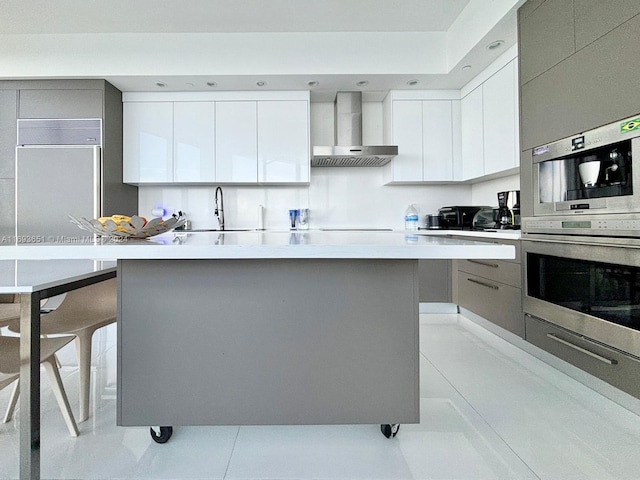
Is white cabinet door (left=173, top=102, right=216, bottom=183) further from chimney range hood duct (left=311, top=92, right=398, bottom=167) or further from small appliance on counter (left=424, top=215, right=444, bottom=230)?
small appliance on counter (left=424, top=215, right=444, bottom=230)

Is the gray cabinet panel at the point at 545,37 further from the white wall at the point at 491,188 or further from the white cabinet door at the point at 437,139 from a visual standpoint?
the white cabinet door at the point at 437,139

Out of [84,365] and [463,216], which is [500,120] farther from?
[84,365]

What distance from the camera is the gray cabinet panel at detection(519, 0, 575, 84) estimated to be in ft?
6.61

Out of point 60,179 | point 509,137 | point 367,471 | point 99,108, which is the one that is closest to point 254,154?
point 99,108

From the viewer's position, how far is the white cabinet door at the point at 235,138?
12.4 ft

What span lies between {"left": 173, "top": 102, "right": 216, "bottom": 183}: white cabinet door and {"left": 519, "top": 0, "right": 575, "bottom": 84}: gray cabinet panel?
2740mm

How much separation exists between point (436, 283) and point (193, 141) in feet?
9.19

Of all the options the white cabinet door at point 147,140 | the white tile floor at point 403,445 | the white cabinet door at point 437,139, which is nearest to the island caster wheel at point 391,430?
the white tile floor at point 403,445

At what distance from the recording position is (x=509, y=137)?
2980 mm

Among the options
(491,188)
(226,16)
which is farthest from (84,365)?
(491,188)

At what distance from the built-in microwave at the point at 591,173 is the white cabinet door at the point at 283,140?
2.13 meters

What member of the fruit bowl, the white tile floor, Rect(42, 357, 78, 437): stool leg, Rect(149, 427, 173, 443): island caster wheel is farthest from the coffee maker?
Rect(42, 357, 78, 437): stool leg

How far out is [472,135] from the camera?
3.64 metres

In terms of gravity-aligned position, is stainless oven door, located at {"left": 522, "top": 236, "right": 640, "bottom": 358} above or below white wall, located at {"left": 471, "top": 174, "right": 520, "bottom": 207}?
below
